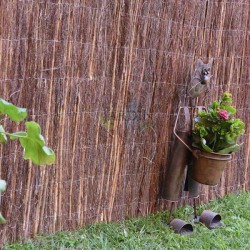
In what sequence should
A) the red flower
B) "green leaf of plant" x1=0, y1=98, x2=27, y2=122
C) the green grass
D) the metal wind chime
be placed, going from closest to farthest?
1. "green leaf of plant" x1=0, y1=98, x2=27, y2=122
2. the green grass
3. the red flower
4. the metal wind chime

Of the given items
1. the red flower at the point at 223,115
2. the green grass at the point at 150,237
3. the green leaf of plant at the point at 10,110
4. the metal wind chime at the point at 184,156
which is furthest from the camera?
the metal wind chime at the point at 184,156

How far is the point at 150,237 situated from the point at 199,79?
4.07ft

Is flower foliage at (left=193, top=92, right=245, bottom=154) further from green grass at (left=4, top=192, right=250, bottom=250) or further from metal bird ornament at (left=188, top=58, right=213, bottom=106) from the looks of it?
green grass at (left=4, top=192, right=250, bottom=250)

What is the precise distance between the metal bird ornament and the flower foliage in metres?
0.16

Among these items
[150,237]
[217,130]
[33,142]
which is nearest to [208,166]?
[217,130]

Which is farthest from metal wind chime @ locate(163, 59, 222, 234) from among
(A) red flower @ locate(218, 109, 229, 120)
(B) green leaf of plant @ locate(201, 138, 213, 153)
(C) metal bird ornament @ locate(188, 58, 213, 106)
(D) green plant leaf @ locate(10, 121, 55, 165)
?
(D) green plant leaf @ locate(10, 121, 55, 165)

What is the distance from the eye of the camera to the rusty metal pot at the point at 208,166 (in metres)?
3.90

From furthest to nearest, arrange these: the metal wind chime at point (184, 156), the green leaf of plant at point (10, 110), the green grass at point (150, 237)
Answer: the metal wind chime at point (184, 156)
the green grass at point (150, 237)
the green leaf of plant at point (10, 110)

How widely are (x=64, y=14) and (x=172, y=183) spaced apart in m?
1.53

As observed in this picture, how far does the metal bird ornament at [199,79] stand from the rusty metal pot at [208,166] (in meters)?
0.47

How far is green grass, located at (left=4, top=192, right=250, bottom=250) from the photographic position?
347 centimetres

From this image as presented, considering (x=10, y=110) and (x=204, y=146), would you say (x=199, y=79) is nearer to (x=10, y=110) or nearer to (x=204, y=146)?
(x=204, y=146)

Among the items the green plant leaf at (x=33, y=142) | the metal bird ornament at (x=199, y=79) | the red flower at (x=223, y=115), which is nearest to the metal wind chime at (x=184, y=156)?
the metal bird ornament at (x=199, y=79)

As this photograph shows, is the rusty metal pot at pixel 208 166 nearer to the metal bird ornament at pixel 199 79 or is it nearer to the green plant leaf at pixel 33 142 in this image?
the metal bird ornament at pixel 199 79
